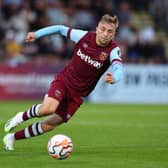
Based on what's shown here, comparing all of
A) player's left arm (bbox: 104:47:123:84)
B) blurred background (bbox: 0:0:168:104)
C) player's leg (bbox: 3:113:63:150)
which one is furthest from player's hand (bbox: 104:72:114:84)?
blurred background (bbox: 0:0:168:104)

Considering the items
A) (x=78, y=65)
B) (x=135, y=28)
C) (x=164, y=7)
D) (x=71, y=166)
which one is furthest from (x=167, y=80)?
(x=71, y=166)

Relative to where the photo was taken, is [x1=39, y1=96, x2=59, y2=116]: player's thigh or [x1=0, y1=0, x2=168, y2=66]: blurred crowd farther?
[x1=0, y1=0, x2=168, y2=66]: blurred crowd

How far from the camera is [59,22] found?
926 inches

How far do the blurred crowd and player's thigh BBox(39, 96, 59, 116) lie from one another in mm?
11715

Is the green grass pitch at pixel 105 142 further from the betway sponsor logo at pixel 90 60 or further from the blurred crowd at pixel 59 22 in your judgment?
the blurred crowd at pixel 59 22

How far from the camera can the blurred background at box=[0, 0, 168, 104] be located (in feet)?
→ 70.5

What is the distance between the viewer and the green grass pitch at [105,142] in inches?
359

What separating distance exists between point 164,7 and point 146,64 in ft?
13.9

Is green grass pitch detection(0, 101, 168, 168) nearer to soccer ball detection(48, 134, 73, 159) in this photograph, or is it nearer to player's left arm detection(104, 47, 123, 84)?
soccer ball detection(48, 134, 73, 159)

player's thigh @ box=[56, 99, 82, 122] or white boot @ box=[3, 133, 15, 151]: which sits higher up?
player's thigh @ box=[56, 99, 82, 122]

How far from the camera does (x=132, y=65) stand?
2222 centimetres

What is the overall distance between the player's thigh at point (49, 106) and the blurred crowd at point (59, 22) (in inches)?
461

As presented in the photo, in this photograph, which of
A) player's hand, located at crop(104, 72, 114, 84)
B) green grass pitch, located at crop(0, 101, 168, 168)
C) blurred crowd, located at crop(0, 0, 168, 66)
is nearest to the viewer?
player's hand, located at crop(104, 72, 114, 84)

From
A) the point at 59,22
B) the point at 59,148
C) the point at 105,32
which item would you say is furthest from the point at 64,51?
the point at 59,148
